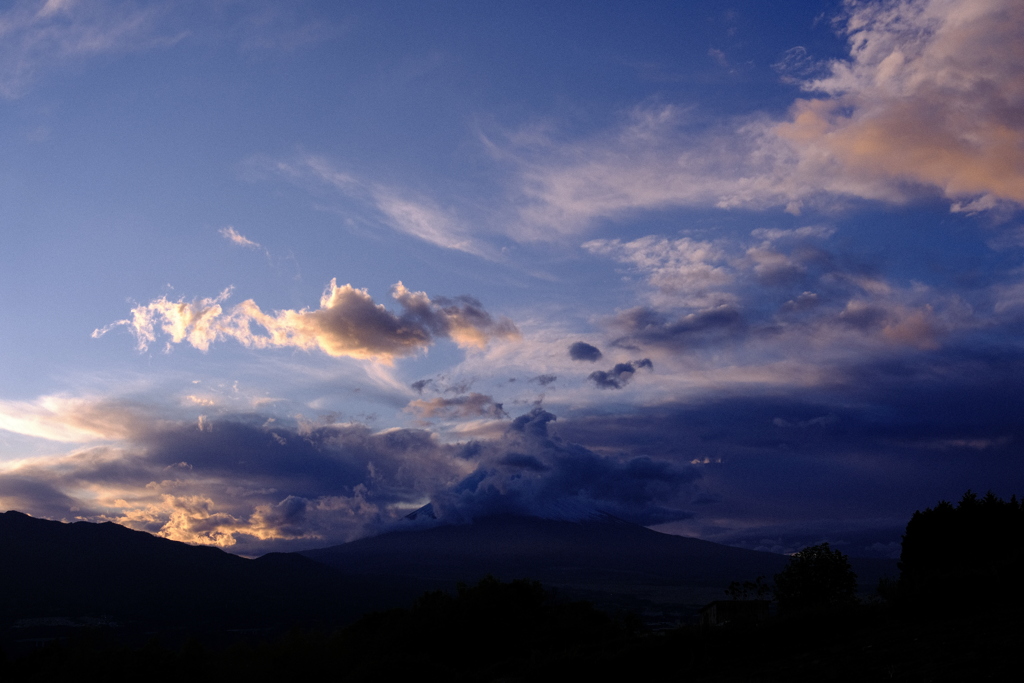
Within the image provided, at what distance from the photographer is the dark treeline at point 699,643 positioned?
2264 centimetres

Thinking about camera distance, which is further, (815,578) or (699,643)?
(815,578)

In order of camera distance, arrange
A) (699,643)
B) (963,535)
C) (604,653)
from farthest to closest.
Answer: (963,535), (604,653), (699,643)

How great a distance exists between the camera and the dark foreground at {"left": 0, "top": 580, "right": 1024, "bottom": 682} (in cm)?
2162

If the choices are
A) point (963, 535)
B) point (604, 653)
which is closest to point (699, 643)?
point (604, 653)

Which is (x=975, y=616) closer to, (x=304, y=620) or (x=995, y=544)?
(x=995, y=544)

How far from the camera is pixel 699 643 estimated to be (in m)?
28.8

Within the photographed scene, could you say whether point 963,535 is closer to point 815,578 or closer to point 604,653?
point 815,578

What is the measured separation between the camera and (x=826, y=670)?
22312 millimetres

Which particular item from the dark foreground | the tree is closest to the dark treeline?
the dark foreground

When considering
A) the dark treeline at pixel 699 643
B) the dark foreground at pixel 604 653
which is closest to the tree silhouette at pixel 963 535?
the dark treeline at pixel 699 643

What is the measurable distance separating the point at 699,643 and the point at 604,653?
11.8 ft

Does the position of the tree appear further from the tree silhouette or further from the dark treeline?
the dark treeline

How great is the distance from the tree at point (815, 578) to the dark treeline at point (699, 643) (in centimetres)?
1080

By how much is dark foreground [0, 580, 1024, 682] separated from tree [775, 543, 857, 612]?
85.3ft
